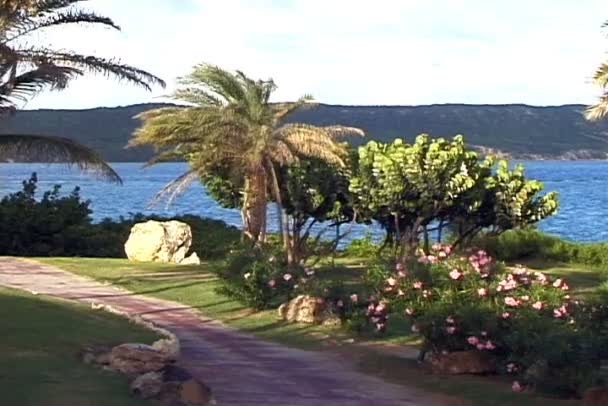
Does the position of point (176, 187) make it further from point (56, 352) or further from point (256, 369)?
point (56, 352)

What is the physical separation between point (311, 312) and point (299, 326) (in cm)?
45

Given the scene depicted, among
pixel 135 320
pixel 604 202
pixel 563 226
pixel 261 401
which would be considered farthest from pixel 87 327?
pixel 604 202

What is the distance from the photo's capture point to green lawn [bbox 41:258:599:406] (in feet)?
45.8

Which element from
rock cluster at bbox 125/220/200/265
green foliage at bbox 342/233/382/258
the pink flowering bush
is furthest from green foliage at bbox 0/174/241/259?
the pink flowering bush

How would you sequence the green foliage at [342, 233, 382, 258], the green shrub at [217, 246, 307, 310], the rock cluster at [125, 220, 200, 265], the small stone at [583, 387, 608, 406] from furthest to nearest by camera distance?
1. the green foliage at [342, 233, 382, 258]
2. the rock cluster at [125, 220, 200, 265]
3. the green shrub at [217, 246, 307, 310]
4. the small stone at [583, 387, 608, 406]

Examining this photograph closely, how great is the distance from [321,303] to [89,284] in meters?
7.16

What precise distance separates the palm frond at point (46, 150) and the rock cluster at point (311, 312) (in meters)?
4.18

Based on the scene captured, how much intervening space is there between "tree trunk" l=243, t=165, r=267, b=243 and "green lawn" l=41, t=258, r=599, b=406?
1518 millimetres

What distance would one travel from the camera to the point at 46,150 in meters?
20.5

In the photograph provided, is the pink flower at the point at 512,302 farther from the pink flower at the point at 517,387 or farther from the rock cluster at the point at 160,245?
the rock cluster at the point at 160,245

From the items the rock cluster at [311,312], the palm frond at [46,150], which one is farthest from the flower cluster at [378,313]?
the palm frond at [46,150]

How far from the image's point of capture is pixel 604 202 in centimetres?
6975

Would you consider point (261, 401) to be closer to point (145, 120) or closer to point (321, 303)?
point (321, 303)

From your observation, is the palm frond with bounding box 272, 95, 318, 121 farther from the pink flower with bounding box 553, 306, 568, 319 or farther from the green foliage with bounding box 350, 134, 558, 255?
the pink flower with bounding box 553, 306, 568, 319
